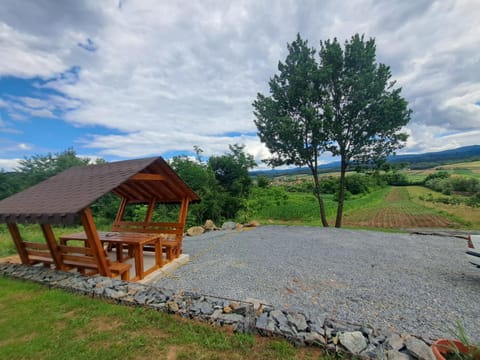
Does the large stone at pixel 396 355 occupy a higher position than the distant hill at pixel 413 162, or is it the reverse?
the distant hill at pixel 413 162

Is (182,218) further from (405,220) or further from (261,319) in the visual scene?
(405,220)

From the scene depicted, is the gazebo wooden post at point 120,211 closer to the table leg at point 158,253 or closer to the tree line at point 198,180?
the table leg at point 158,253

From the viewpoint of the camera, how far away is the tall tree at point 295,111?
1008 centimetres

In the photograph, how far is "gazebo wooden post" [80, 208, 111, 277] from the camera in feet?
12.1

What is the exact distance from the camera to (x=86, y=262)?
435 cm

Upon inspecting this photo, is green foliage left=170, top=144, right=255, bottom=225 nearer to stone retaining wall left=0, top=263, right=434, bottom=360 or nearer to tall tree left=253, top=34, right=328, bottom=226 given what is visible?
tall tree left=253, top=34, right=328, bottom=226

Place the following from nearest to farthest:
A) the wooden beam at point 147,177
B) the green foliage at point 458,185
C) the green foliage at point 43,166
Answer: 1. the wooden beam at point 147,177
2. the green foliage at point 43,166
3. the green foliage at point 458,185

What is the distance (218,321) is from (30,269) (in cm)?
467

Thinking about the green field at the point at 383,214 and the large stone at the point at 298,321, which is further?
the green field at the point at 383,214

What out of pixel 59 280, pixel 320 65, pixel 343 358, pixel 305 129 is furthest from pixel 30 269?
pixel 320 65

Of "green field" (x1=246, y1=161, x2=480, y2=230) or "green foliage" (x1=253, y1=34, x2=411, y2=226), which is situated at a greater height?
"green foliage" (x1=253, y1=34, x2=411, y2=226)

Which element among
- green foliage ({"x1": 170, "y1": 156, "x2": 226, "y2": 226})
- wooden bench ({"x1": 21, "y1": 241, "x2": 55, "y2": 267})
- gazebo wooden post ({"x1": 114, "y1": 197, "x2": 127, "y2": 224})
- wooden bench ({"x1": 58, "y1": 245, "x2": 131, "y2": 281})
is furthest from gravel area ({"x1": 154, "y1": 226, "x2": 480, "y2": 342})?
green foliage ({"x1": 170, "y1": 156, "x2": 226, "y2": 226})

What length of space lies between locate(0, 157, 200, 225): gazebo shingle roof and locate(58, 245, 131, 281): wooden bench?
88 centimetres

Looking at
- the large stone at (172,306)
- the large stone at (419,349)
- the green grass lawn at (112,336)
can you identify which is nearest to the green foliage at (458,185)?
the large stone at (419,349)
